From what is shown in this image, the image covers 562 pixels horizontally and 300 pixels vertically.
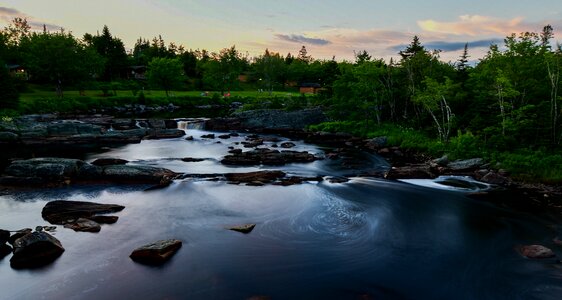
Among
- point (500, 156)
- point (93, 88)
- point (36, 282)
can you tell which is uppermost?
point (93, 88)

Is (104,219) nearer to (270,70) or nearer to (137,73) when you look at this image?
(270,70)

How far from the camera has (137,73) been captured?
123375 millimetres

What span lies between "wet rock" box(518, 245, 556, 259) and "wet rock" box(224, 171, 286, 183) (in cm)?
1653

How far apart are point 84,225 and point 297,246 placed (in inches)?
435

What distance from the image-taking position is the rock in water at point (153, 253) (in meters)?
15.4

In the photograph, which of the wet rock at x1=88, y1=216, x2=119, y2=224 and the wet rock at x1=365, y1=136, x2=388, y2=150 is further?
Answer: the wet rock at x1=365, y1=136, x2=388, y2=150

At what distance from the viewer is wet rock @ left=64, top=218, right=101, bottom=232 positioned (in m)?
18.2

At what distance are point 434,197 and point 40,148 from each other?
41098mm

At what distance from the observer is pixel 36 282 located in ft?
45.1

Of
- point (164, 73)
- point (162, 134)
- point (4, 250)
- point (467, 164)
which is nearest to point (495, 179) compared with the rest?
point (467, 164)

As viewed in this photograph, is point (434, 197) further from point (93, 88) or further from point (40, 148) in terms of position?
point (93, 88)

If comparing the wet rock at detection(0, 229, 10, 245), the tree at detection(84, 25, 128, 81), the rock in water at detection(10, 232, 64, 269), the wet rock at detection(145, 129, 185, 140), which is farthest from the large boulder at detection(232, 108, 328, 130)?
the tree at detection(84, 25, 128, 81)

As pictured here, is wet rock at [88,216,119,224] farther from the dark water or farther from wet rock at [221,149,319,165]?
wet rock at [221,149,319,165]

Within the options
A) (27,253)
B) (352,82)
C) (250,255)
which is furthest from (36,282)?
(352,82)
